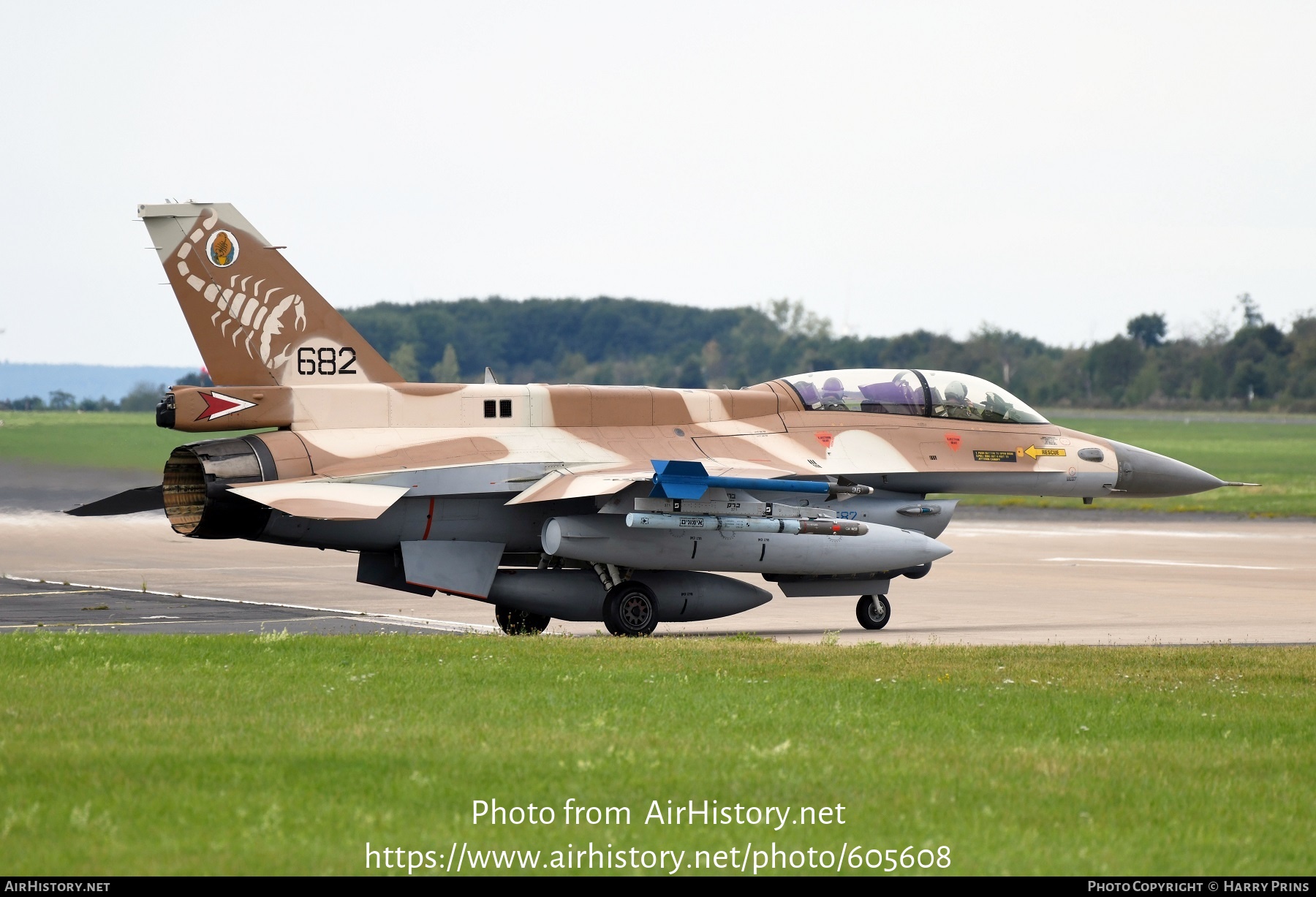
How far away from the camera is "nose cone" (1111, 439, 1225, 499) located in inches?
731

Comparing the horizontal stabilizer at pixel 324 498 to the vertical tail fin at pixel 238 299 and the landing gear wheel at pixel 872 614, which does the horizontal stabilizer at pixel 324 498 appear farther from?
the landing gear wheel at pixel 872 614

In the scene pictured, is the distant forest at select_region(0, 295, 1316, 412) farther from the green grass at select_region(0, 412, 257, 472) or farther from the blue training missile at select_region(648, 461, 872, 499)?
the blue training missile at select_region(648, 461, 872, 499)

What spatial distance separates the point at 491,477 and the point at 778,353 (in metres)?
86.2

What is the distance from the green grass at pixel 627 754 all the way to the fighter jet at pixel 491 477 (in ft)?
8.87

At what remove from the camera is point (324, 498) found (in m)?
14.3

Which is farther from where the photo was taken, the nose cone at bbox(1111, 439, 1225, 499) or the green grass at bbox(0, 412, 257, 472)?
the green grass at bbox(0, 412, 257, 472)

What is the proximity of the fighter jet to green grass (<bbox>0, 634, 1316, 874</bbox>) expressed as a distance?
2.70 m

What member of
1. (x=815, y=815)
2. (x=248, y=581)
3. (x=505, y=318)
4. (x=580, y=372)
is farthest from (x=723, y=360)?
(x=815, y=815)

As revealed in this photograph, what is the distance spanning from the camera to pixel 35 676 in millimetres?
10367

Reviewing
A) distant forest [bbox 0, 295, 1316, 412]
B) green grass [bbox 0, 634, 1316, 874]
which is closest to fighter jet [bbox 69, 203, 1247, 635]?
green grass [bbox 0, 634, 1316, 874]

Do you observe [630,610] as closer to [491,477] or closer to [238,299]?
[491,477]

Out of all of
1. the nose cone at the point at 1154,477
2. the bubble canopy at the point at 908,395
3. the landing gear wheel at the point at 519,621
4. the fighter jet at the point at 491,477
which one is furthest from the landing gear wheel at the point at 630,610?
the nose cone at the point at 1154,477

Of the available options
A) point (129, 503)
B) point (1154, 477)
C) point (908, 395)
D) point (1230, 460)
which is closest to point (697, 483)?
point (908, 395)

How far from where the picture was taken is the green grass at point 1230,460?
38.9m
